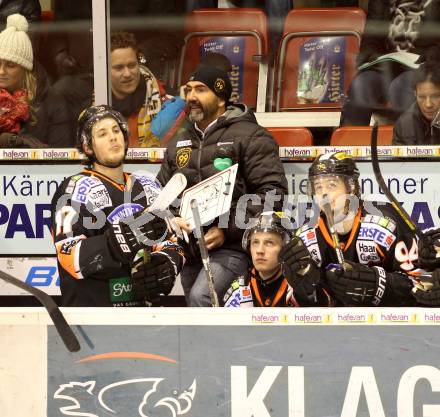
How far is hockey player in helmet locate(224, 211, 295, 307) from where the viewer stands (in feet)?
16.1

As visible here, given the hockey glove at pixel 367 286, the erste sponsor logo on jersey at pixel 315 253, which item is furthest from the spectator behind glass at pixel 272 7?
the hockey glove at pixel 367 286

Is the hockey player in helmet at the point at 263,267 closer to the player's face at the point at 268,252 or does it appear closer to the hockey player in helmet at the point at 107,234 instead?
the player's face at the point at 268,252

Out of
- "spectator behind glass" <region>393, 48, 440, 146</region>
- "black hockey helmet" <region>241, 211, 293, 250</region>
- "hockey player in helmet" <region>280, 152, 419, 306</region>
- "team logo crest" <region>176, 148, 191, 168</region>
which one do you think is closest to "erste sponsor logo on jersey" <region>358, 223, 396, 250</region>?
"hockey player in helmet" <region>280, 152, 419, 306</region>

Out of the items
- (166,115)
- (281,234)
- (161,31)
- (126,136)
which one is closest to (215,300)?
(281,234)

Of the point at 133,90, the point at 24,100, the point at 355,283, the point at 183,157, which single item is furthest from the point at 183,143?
the point at 355,283

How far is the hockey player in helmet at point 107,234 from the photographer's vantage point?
176 inches

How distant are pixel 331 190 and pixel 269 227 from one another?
39 cm

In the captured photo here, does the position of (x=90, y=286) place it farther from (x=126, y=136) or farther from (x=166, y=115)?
(x=166, y=115)

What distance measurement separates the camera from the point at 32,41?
6281 millimetres

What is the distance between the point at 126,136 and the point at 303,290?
1.08 metres

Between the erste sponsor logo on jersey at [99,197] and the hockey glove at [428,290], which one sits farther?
the erste sponsor logo on jersey at [99,197]

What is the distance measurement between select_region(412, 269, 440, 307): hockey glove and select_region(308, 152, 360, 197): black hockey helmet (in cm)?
54

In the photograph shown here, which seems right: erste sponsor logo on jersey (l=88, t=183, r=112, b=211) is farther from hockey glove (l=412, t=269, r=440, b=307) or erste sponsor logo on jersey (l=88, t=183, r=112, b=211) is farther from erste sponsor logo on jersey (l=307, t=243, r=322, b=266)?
hockey glove (l=412, t=269, r=440, b=307)

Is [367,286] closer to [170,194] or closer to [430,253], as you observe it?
[430,253]
